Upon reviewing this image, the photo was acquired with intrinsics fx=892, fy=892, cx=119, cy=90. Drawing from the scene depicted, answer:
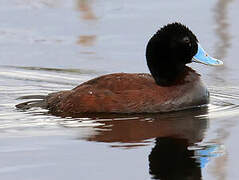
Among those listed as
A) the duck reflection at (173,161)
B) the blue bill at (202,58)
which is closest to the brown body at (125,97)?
the blue bill at (202,58)

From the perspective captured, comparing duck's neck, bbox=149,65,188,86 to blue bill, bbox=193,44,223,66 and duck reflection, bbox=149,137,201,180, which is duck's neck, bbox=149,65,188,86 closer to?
blue bill, bbox=193,44,223,66

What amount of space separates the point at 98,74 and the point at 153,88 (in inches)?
62.4

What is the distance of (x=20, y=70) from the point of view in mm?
11234

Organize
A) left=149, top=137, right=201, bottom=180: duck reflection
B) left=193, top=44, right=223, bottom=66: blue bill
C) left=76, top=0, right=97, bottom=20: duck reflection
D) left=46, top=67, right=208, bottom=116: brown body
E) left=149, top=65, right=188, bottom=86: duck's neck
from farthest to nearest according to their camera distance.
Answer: left=76, top=0, right=97, bottom=20: duck reflection, left=193, top=44, right=223, bottom=66: blue bill, left=149, top=65, right=188, bottom=86: duck's neck, left=46, top=67, right=208, bottom=116: brown body, left=149, top=137, right=201, bottom=180: duck reflection

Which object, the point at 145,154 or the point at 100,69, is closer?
the point at 145,154

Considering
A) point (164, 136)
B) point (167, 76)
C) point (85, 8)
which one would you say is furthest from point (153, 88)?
point (85, 8)

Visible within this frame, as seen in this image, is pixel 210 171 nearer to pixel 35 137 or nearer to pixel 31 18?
pixel 35 137

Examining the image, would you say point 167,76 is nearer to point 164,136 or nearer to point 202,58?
point 202,58

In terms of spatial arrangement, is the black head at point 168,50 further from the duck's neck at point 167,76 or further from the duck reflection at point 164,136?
the duck reflection at point 164,136

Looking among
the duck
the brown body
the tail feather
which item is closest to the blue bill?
the duck

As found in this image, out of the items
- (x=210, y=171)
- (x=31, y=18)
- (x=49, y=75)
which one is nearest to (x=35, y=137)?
(x=210, y=171)

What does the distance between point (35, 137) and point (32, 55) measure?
12.3ft

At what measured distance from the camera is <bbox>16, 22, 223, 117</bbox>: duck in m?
9.52

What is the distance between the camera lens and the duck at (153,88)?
952cm
